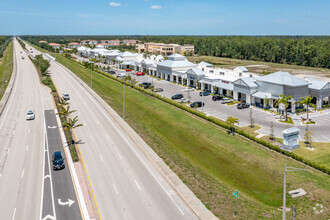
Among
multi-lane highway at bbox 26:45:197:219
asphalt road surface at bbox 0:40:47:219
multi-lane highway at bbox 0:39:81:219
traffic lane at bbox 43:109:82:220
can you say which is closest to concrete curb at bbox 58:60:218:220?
multi-lane highway at bbox 26:45:197:219

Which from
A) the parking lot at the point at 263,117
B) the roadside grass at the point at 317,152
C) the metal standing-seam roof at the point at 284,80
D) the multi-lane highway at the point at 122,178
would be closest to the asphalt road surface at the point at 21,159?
the multi-lane highway at the point at 122,178

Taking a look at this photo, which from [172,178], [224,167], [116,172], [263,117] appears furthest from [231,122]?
[116,172]

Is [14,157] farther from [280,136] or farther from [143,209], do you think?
[280,136]

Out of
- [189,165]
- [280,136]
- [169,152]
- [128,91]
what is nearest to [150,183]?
[189,165]

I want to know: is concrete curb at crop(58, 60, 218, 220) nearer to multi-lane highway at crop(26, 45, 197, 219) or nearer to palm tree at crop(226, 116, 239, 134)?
multi-lane highway at crop(26, 45, 197, 219)

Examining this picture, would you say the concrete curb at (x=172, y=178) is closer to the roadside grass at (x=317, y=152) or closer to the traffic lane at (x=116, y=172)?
the traffic lane at (x=116, y=172)

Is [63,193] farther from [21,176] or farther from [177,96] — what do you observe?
[177,96]
